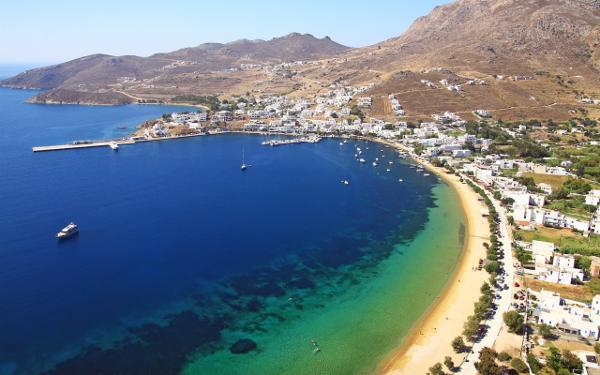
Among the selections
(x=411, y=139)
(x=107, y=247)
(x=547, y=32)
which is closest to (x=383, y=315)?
(x=107, y=247)

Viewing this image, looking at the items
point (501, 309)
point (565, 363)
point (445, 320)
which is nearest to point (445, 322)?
point (445, 320)

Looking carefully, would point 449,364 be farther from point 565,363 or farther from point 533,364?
point 565,363

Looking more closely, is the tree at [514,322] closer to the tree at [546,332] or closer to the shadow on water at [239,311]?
the tree at [546,332]

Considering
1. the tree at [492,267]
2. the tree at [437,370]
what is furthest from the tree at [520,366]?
the tree at [492,267]

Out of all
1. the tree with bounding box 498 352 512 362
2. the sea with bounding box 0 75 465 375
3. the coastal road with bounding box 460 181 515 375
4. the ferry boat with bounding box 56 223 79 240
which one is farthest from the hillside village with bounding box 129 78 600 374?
the ferry boat with bounding box 56 223 79 240

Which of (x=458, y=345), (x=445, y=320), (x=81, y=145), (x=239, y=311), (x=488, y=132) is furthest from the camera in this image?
(x=488, y=132)

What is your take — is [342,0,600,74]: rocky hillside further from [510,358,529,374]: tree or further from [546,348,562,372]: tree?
[510,358,529,374]: tree
